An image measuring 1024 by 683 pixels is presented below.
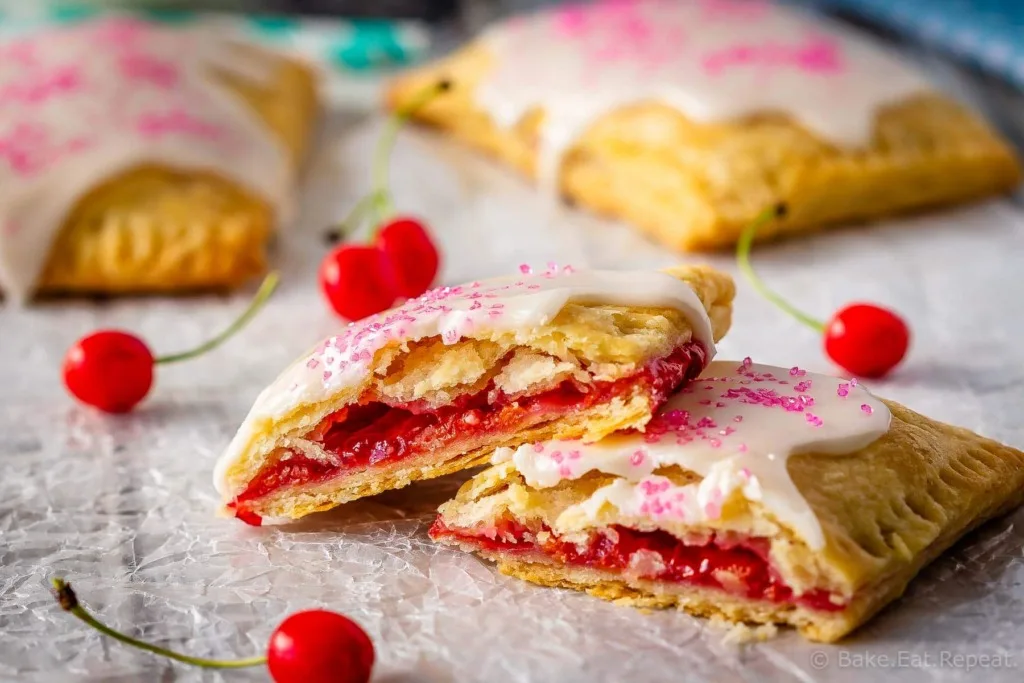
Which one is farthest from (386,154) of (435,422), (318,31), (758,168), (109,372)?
(435,422)

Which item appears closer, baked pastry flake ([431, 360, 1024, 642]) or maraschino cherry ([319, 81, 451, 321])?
baked pastry flake ([431, 360, 1024, 642])

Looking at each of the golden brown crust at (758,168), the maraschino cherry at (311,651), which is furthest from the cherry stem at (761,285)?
the maraschino cherry at (311,651)

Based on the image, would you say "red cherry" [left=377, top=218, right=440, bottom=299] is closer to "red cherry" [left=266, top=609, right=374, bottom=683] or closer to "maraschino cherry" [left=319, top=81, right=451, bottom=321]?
"maraschino cherry" [left=319, top=81, right=451, bottom=321]

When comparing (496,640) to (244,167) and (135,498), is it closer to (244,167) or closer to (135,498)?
(135,498)

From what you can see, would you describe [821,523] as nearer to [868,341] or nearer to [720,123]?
[868,341]

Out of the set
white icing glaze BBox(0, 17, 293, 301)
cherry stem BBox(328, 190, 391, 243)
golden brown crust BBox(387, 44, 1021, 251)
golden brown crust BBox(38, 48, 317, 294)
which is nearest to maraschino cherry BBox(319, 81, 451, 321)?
golden brown crust BBox(38, 48, 317, 294)

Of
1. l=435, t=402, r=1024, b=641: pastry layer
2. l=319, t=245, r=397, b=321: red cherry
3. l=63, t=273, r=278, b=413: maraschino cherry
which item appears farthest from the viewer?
l=319, t=245, r=397, b=321: red cherry

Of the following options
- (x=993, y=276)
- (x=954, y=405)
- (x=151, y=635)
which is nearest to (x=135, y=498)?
(x=151, y=635)
